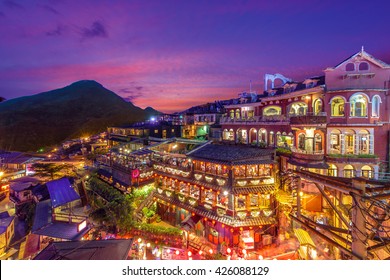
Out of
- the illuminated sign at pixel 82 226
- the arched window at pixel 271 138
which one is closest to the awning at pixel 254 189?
the arched window at pixel 271 138

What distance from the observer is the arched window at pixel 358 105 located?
13.1 meters

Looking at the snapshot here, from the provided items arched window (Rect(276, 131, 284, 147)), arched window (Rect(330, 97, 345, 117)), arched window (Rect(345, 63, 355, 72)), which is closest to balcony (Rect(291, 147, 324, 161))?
arched window (Rect(330, 97, 345, 117))

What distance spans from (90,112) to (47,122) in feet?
66.6

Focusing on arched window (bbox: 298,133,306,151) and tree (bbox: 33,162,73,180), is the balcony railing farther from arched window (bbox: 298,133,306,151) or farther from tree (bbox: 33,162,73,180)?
tree (bbox: 33,162,73,180)

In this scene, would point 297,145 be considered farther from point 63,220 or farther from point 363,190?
point 63,220

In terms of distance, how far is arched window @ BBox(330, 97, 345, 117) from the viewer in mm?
13695

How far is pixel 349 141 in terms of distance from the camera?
1355cm

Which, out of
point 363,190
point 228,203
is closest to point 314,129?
point 228,203

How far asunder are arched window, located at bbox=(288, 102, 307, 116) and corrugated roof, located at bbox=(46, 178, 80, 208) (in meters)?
20.4

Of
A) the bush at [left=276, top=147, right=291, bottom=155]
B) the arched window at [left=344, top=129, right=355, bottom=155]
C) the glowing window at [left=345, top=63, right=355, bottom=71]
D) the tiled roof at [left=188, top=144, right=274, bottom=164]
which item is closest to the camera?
the glowing window at [left=345, top=63, right=355, bottom=71]

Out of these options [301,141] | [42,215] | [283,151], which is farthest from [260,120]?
[42,215]

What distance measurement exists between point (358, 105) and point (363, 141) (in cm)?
240

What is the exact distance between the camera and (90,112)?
96812 mm

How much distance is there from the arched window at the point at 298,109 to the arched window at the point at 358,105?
340cm
